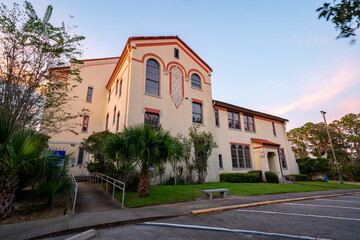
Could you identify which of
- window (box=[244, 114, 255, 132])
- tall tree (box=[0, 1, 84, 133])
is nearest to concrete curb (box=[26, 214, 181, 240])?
tall tree (box=[0, 1, 84, 133])

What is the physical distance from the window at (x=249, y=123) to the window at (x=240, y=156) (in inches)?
103

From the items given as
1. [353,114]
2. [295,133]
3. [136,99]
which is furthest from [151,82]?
[353,114]

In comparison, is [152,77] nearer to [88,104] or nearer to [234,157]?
[88,104]

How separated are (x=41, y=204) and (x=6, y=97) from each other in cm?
499

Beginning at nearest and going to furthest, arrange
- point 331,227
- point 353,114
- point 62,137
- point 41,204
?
1. point 331,227
2. point 41,204
3. point 62,137
4. point 353,114

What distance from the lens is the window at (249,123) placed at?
20.8 m

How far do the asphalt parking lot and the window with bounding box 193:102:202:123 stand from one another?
11.1 meters

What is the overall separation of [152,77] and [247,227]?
13119mm

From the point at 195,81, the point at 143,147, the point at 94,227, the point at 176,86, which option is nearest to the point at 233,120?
the point at 195,81

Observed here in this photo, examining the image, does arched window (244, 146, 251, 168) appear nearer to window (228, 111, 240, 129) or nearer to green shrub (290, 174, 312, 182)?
window (228, 111, 240, 129)

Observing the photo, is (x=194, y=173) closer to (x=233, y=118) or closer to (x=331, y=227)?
(x=233, y=118)

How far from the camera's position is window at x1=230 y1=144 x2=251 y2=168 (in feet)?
60.2

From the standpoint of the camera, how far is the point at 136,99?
1330cm

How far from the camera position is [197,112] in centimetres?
1677
